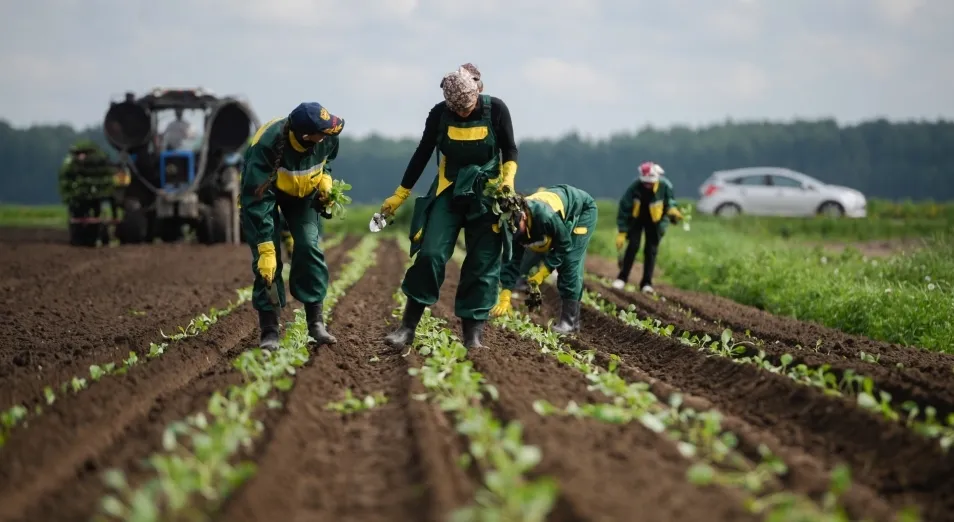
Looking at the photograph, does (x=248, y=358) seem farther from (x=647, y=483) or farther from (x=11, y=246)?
(x=11, y=246)

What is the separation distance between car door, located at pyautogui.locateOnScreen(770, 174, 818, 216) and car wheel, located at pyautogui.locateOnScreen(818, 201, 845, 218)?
0.18 m

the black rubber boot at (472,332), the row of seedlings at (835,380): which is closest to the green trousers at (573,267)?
the row of seedlings at (835,380)

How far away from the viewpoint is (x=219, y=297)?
1080 centimetres

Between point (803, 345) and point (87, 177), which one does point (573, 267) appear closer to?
point (803, 345)

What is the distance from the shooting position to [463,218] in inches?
260

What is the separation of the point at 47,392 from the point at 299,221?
210 cm

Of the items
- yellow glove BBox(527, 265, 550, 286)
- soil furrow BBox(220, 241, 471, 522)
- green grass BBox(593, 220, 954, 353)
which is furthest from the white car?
soil furrow BBox(220, 241, 471, 522)

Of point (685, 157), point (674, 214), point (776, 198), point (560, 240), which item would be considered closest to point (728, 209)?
point (776, 198)

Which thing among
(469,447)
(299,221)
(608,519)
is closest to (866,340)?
(299,221)

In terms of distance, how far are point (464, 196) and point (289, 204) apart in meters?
1.19

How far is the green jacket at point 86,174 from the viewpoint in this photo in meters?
17.3

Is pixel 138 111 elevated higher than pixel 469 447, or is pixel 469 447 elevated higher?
pixel 138 111

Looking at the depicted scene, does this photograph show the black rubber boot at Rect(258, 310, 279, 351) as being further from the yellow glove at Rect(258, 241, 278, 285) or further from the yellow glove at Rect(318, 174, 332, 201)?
the yellow glove at Rect(318, 174, 332, 201)

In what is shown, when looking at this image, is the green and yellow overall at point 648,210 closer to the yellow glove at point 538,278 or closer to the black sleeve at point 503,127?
the yellow glove at point 538,278
